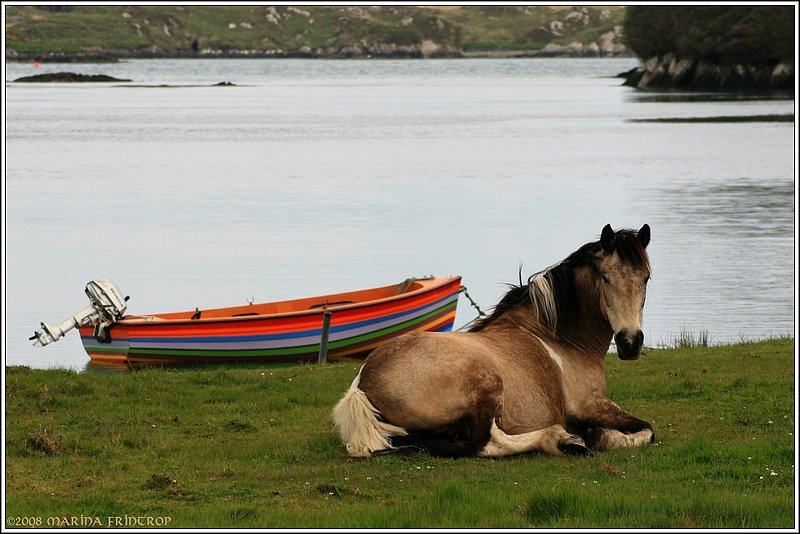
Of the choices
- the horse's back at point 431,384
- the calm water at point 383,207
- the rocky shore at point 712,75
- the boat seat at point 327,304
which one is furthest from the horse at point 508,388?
the rocky shore at point 712,75

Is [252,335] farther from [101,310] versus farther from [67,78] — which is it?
[67,78]

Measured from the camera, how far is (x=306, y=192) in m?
46.3

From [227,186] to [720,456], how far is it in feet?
135

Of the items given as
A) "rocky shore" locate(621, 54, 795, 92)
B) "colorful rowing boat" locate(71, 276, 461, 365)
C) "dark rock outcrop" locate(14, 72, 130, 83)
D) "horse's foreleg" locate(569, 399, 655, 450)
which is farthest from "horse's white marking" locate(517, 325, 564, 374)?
"dark rock outcrop" locate(14, 72, 130, 83)

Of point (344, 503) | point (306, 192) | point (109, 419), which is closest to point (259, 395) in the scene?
point (109, 419)

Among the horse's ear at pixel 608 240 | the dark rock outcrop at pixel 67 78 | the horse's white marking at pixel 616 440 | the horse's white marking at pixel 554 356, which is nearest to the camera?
the horse's ear at pixel 608 240

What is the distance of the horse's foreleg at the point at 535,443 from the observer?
9250 millimetres

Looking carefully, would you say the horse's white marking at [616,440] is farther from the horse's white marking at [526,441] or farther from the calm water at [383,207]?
the calm water at [383,207]

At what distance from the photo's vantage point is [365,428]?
929 cm

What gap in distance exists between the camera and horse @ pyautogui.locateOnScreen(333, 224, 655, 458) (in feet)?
30.1

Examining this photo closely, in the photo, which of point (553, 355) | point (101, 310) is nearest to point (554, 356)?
point (553, 355)

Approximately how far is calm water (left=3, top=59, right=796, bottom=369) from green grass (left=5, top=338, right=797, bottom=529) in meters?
6.94

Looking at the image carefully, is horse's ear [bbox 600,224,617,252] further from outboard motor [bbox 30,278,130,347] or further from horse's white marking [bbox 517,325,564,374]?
outboard motor [bbox 30,278,130,347]

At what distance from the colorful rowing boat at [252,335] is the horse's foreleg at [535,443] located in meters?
7.98
